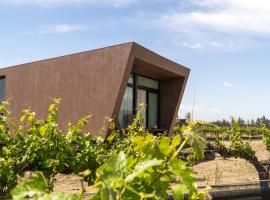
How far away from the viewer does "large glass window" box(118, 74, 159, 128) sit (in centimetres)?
1827

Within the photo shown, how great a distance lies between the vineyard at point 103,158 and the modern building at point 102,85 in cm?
617

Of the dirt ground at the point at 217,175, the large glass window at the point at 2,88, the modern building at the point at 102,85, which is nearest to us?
the dirt ground at the point at 217,175

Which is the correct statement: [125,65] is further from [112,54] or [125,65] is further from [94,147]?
[94,147]

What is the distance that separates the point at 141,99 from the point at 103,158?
1530 cm

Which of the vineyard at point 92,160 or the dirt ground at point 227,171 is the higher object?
the vineyard at point 92,160

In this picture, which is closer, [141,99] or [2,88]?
[141,99]

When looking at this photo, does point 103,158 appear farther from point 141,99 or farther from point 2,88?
point 2,88

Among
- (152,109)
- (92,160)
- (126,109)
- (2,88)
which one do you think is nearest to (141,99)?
(152,109)

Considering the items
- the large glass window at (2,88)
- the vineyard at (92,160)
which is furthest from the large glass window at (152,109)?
the vineyard at (92,160)

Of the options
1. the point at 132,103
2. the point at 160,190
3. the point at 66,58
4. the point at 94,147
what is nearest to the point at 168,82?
the point at 132,103

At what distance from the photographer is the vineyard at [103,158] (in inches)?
32.9

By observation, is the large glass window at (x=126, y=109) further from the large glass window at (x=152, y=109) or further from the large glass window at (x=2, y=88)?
the large glass window at (x=2, y=88)

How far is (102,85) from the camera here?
15695 millimetres

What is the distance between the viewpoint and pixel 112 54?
15516 mm
